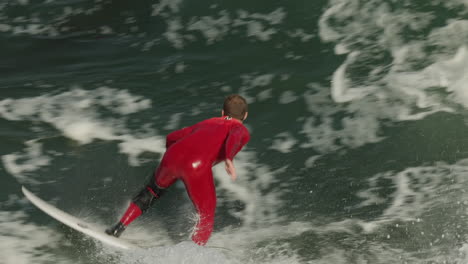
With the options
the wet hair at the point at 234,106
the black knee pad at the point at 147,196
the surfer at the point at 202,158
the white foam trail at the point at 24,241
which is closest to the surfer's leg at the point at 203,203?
the surfer at the point at 202,158

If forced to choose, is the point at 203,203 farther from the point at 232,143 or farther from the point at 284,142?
the point at 284,142

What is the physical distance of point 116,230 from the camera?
4539 millimetres

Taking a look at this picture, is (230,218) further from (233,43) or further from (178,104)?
(233,43)

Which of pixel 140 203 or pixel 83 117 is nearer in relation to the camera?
pixel 140 203

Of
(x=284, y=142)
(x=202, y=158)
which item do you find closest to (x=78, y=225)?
(x=202, y=158)

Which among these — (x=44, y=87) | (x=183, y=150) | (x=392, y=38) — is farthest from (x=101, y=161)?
(x=392, y=38)

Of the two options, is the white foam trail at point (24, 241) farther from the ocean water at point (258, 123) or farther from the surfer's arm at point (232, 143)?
the surfer's arm at point (232, 143)

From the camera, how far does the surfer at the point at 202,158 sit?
4395 millimetres

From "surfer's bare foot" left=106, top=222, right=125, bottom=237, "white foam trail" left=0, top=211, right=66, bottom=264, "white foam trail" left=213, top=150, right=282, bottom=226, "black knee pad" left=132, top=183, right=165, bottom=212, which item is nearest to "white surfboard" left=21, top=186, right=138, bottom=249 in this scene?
"surfer's bare foot" left=106, top=222, right=125, bottom=237

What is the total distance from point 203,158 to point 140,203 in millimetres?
628

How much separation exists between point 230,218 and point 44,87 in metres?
3.58

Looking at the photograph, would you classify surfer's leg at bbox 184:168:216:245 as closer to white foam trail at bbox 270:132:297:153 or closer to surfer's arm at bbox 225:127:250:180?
surfer's arm at bbox 225:127:250:180

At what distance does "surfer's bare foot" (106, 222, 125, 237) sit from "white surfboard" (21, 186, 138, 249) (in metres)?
0.06

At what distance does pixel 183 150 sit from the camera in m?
4.43
